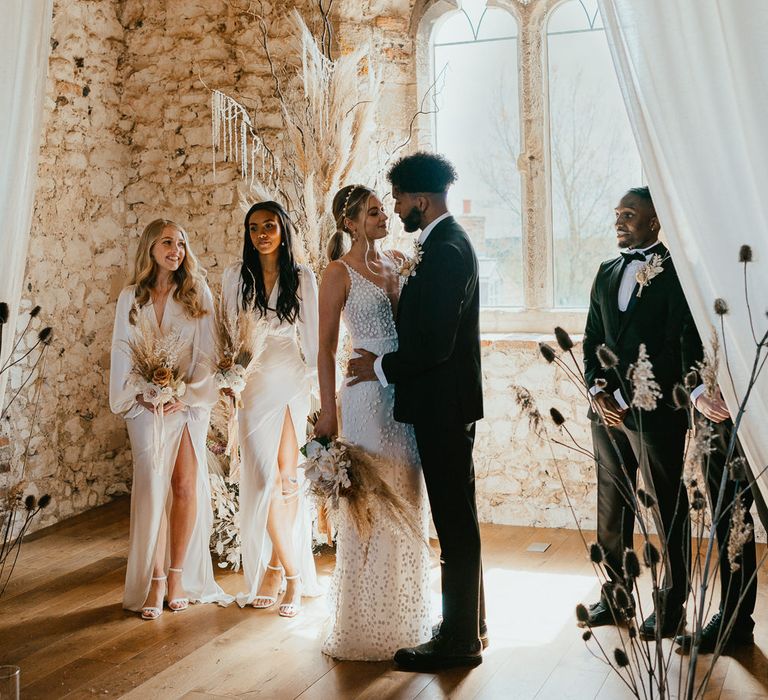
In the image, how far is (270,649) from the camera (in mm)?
3539

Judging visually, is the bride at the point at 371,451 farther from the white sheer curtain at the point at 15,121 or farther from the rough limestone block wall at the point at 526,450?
the rough limestone block wall at the point at 526,450

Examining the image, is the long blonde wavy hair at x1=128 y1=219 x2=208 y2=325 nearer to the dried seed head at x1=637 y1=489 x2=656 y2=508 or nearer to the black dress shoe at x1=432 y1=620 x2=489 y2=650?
the black dress shoe at x1=432 y1=620 x2=489 y2=650

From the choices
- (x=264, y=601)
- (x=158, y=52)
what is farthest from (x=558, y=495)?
(x=158, y=52)

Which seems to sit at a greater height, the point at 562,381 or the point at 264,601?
the point at 562,381

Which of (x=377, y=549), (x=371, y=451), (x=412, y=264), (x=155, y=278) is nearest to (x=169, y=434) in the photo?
(x=155, y=278)

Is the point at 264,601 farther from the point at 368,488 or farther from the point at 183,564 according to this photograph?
the point at 368,488

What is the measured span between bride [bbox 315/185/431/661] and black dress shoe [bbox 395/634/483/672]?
96 millimetres

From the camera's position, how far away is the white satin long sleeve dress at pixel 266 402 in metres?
4.09

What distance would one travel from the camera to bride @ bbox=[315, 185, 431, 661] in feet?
11.0

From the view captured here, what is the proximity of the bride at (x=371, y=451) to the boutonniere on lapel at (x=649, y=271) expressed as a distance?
92 centimetres

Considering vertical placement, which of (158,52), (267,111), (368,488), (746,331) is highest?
(158,52)

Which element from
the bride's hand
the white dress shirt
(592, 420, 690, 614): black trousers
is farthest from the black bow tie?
the bride's hand

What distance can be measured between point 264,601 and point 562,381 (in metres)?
2.17

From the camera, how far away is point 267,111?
5.89 meters
